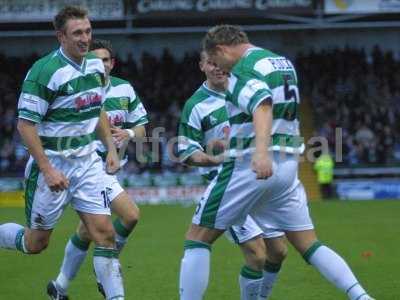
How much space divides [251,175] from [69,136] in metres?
1.60

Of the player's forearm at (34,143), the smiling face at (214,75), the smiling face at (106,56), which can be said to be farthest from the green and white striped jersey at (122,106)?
the player's forearm at (34,143)

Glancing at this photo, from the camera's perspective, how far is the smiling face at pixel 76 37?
6766 millimetres

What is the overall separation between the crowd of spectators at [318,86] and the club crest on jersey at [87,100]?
21599mm

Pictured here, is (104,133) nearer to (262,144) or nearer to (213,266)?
(262,144)

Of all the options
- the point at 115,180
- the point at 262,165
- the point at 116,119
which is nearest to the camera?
the point at 262,165

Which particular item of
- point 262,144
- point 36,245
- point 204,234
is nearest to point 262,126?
point 262,144

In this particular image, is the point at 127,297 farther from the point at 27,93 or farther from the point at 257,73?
the point at 257,73

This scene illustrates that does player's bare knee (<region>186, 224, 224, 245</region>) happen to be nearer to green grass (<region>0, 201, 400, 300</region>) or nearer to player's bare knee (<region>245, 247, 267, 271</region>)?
player's bare knee (<region>245, 247, 267, 271</region>)

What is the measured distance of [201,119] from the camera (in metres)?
7.15

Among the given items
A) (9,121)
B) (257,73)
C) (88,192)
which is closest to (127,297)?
(88,192)

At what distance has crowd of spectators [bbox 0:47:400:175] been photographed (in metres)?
29.2

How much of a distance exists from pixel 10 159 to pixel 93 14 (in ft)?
16.5

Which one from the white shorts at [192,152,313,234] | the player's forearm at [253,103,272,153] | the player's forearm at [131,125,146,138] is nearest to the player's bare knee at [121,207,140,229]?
the player's forearm at [131,125,146,138]

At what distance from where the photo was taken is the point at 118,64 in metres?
31.1
